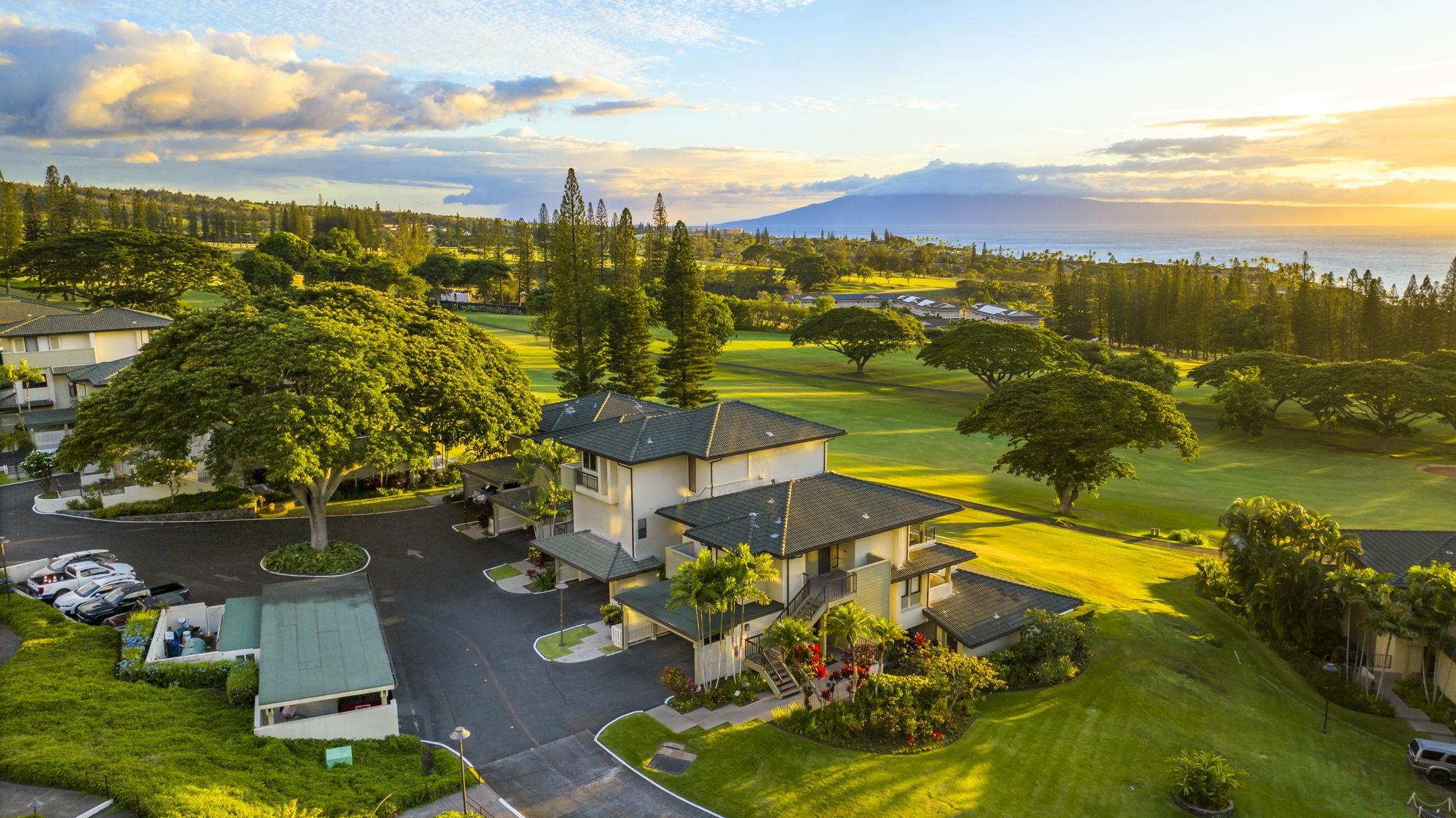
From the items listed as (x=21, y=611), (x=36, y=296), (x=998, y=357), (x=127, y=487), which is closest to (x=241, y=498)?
(x=127, y=487)

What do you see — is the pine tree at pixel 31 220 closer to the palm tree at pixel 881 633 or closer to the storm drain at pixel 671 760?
the storm drain at pixel 671 760

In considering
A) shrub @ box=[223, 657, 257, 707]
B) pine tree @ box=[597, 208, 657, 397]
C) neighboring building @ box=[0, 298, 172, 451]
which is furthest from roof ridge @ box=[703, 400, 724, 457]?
neighboring building @ box=[0, 298, 172, 451]

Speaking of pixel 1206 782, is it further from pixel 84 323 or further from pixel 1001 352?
pixel 84 323

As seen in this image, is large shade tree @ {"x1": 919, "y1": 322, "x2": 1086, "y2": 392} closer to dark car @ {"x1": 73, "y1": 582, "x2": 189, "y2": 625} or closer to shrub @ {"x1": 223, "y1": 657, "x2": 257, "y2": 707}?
dark car @ {"x1": 73, "y1": 582, "x2": 189, "y2": 625}

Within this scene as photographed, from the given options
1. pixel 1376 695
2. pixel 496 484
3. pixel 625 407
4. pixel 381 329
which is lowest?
pixel 1376 695

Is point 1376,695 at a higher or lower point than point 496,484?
lower

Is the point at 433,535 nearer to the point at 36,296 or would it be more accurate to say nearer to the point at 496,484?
the point at 496,484

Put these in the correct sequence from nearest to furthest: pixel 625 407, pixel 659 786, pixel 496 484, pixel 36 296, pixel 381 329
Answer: pixel 659 786
pixel 381 329
pixel 496 484
pixel 625 407
pixel 36 296
